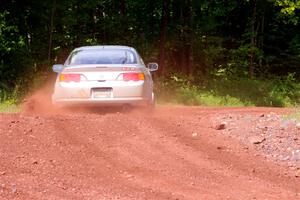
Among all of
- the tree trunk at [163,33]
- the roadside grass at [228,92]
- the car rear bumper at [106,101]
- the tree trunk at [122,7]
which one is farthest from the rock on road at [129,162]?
the tree trunk at [122,7]

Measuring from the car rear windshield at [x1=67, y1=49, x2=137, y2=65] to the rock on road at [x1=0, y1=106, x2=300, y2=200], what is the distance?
2005mm

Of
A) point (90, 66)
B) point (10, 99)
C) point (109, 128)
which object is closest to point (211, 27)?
point (10, 99)

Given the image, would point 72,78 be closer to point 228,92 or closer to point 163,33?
point 228,92

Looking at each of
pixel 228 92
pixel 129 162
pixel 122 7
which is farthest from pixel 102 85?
pixel 122 7

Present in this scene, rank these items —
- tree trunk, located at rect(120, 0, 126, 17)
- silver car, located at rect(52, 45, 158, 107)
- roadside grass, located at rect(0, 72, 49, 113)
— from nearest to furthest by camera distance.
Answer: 1. silver car, located at rect(52, 45, 158, 107)
2. roadside grass, located at rect(0, 72, 49, 113)
3. tree trunk, located at rect(120, 0, 126, 17)

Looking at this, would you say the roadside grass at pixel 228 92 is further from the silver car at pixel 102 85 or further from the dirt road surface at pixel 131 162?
the dirt road surface at pixel 131 162

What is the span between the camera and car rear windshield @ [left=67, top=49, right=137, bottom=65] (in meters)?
12.2

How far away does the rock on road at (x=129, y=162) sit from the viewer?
21.2ft

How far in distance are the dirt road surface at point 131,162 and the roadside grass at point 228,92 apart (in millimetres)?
9923

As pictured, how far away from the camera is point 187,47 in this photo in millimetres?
26438

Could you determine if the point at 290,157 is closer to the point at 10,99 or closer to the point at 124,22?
the point at 10,99

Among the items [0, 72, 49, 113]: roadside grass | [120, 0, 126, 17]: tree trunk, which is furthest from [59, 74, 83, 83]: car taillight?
[120, 0, 126, 17]: tree trunk

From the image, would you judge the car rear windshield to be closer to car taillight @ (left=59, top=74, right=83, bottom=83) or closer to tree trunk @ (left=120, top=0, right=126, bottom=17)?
car taillight @ (left=59, top=74, right=83, bottom=83)

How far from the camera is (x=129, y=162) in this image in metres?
7.75
